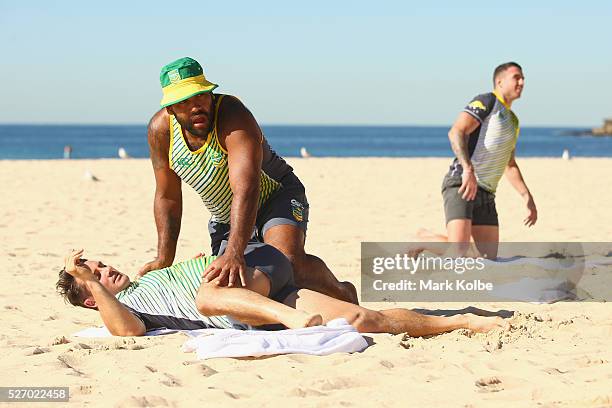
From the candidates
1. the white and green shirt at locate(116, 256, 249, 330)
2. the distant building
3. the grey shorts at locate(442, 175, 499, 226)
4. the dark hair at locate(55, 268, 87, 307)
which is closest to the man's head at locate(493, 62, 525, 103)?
the grey shorts at locate(442, 175, 499, 226)

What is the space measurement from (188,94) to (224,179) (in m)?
0.62

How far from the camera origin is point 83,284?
5250 mm

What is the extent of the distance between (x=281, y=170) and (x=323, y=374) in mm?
1755

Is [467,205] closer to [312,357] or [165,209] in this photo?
[165,209]

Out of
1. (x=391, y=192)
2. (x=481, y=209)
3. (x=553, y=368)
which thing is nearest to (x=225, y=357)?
(x=553, y=368)

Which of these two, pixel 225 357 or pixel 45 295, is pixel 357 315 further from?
pixel 45 295

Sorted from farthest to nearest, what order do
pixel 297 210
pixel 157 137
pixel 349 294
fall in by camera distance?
pixel 349 294
pixel 297 210
pixel 157 137

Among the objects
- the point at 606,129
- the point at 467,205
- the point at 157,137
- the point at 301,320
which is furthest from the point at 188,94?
the point at 606,129

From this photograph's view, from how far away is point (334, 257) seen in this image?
9.07m

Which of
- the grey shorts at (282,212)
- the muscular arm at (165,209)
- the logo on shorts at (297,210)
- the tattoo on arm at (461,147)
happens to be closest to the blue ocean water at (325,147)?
the tattoo on arm at (461,147)

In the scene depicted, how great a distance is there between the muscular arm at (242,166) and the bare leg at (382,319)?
46cm

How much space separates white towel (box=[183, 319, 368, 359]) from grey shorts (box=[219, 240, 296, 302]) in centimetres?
34

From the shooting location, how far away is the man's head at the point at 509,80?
7.62 metres

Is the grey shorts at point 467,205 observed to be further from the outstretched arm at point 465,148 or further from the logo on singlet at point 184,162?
the logo on singlet at point 184,162
